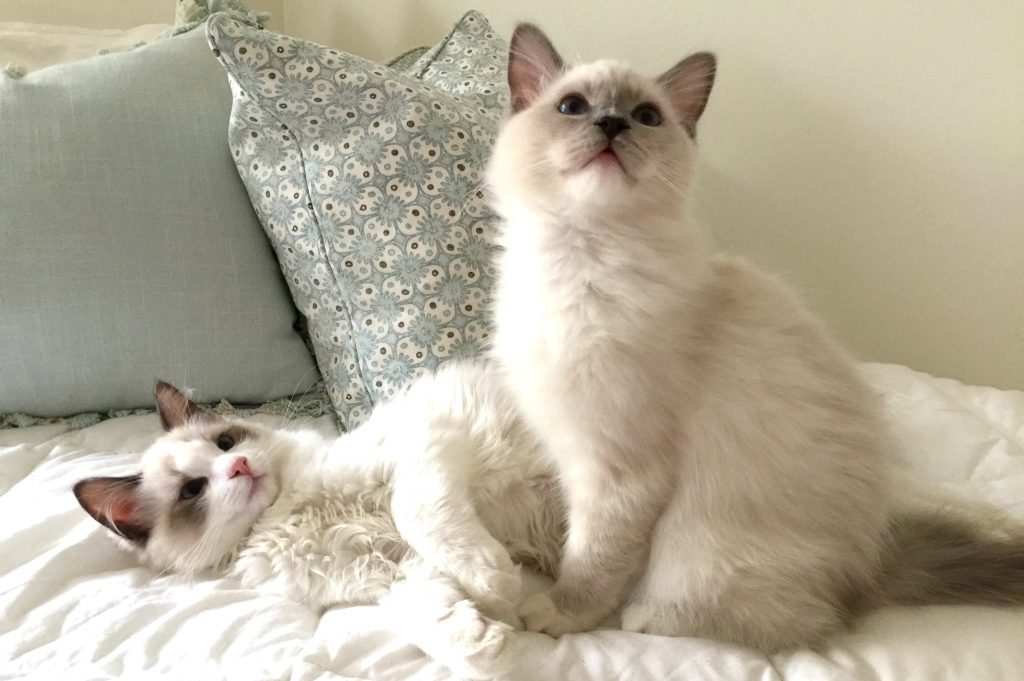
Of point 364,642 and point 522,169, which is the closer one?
point 364,642

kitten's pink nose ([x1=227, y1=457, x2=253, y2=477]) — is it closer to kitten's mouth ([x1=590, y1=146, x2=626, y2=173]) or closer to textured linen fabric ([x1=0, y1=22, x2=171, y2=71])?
kitten's mouth ([x1=590, y1=146, x2=626, y2=173])

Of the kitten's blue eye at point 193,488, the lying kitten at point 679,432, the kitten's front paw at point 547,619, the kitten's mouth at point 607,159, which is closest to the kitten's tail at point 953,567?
the lying kitten at point 679,432

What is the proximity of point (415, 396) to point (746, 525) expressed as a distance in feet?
1.86

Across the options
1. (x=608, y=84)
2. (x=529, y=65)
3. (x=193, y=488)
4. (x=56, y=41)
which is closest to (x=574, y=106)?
(x=608, y=84)

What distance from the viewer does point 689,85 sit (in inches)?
43.8

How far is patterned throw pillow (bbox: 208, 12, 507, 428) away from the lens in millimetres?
1267

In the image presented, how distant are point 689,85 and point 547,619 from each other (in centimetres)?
83

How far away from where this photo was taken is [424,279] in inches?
49.9

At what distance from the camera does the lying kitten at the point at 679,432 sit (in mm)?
915

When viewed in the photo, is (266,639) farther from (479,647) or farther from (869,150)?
(869,150)

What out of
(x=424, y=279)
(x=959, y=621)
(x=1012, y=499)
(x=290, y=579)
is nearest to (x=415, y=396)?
(x=424, y=279)

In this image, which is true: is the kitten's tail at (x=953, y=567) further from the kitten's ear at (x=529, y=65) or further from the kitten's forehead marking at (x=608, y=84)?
the kitten's ear at (x=529, y=65)

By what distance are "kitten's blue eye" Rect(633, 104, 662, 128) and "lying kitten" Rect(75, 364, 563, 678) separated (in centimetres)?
48

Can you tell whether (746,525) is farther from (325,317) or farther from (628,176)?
(325,317)
